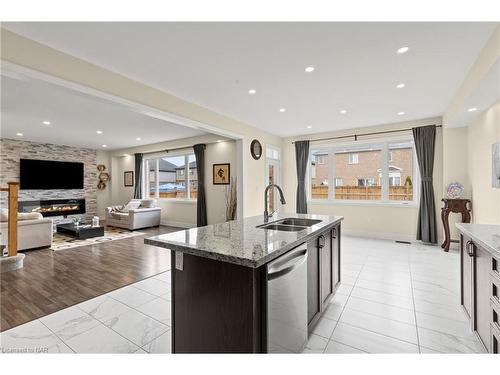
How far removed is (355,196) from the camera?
5953mm

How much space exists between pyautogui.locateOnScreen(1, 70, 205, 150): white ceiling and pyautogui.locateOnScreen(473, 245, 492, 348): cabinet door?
12.7ft

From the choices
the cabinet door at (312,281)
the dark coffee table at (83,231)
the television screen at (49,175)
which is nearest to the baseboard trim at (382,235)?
the cabinet door at (312,281)

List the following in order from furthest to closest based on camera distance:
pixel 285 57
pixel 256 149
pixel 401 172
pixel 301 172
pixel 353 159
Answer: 1. pixel 301 172
2. pixel 353 159
3. pixel 256 149
4. pixel 401 172
5. pixel 285 57

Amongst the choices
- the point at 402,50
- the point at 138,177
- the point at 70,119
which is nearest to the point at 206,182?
the point at 138,177

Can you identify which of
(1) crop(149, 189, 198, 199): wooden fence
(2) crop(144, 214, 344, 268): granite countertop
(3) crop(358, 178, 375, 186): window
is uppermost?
(3) crop(358, 178, 375, 186): window

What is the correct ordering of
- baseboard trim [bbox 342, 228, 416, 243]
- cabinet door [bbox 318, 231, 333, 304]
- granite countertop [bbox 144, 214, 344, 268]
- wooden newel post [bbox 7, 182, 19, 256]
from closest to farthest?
granite countertop [bbox 144, 214, 344, 268], cabinet door [bbox 318, 231, 333, 304], wooden newel post [bbox 7, 182, 19, 256], baseboard trim [bbox 342, 228, 416, 243]

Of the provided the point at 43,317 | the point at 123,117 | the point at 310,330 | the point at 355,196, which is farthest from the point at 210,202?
the point at 310,330

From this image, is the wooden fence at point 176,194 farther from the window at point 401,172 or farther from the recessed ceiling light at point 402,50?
the recessed ceiling light at point 402,50

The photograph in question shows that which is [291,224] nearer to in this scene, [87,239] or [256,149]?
[256,149]

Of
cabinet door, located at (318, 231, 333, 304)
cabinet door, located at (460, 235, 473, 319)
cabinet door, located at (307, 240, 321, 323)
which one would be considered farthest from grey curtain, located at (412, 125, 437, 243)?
cabinet door, located at (307, 240, 321, 323)

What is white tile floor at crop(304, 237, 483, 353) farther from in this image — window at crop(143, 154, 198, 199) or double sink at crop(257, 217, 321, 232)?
window at crop(143, 154, 198, 199)

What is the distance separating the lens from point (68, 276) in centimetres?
324

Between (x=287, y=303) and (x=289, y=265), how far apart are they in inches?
8.7

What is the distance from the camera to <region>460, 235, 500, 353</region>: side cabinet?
148 cm
